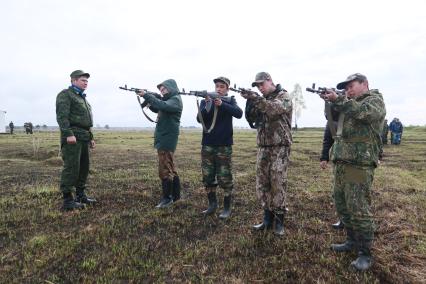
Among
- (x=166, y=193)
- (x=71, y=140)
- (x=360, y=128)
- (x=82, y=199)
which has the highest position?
(x=360, y=128)

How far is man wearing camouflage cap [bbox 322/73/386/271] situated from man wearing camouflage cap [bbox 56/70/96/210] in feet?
17.3

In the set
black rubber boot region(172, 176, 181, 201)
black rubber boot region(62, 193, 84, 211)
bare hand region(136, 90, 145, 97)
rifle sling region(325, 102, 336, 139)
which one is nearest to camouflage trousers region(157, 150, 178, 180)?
black rubber boot region(172, 176, 181, 201)

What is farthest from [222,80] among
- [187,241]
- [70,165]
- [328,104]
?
[70,165]

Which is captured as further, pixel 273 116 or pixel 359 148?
pixel 273 116

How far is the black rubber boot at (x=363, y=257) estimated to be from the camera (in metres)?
4.24

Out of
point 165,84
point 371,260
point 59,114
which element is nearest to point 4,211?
point 59,114

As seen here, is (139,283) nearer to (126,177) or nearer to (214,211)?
(214,211)

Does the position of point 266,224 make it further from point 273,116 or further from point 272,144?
point 273,116

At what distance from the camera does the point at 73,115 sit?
7.03 m

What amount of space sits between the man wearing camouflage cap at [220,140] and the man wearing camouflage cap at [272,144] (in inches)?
30.0

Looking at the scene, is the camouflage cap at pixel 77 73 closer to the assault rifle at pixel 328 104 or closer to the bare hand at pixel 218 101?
the bare hand at pixel 218 101

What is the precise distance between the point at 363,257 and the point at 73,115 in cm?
617

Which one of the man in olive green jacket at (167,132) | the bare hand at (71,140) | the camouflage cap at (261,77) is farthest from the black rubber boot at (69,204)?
the camouflage cap at (261,77)

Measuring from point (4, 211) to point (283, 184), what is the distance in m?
5.78
